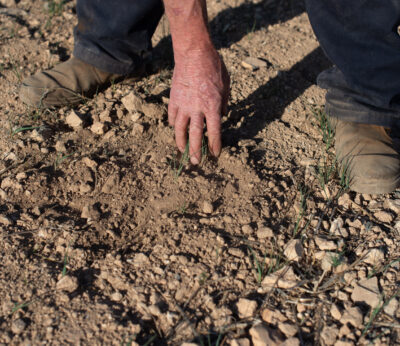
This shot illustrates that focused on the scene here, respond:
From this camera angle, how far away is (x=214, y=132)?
1.99 meters

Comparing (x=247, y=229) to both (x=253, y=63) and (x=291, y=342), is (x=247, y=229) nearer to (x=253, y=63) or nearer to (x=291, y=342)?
(x=291, y=342)

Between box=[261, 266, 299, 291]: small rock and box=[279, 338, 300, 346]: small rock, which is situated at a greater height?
box=[261, 266, 299, 291]: small rock

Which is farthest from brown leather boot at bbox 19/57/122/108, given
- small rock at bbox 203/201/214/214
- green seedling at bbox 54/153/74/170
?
small rock at bbox 203/201/214/214

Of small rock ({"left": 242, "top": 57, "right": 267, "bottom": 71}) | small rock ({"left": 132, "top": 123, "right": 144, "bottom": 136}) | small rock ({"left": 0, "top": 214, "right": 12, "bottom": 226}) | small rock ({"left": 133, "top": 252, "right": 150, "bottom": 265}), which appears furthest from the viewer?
small rock ({"left": 242, "top": 57, "right": 267, "bottom": 71})

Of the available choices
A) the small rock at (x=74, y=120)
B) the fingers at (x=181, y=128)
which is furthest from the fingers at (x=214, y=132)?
the small rock at (x=74, y=120)

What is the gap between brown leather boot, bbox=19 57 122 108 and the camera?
243cm

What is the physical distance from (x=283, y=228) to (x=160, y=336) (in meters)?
0.70

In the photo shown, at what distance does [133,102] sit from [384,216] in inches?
54.9

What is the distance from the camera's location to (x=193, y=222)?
6.20ft

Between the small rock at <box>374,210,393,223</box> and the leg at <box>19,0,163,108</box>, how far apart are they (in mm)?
1606

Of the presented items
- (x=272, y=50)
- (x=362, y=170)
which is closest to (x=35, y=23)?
(x=272, y=50)

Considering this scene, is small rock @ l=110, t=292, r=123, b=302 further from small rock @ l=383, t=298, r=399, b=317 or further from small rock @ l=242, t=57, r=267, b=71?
small rock @ l=242, t=57, r=267, b=71

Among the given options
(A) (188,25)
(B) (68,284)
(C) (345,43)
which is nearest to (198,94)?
(A) (188,25)

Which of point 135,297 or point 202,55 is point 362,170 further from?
point 135,297
